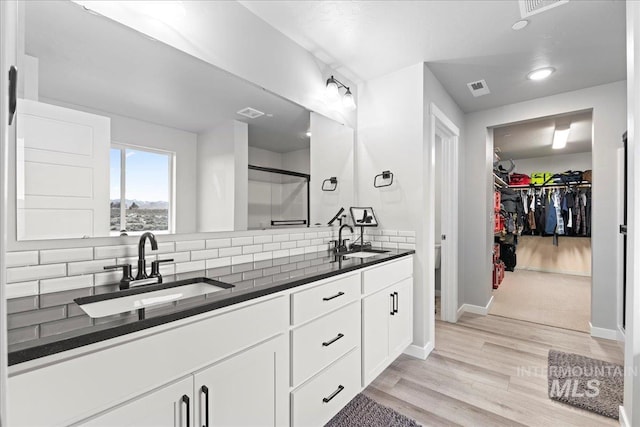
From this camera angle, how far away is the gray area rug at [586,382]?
6.08ft

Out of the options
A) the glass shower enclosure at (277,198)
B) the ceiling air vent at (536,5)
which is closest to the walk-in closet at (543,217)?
the ceiling air vent at (536,5)

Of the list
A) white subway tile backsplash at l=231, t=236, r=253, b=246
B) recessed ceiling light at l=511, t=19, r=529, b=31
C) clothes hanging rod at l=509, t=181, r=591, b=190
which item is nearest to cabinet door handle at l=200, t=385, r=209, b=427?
white subway tile backsplash at l=231, t=236, r=253, b=246

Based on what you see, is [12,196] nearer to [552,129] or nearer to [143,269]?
[143,269]

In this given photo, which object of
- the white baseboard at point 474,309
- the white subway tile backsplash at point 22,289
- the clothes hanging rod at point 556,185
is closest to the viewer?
the white subway tile backsplash at point 22,289

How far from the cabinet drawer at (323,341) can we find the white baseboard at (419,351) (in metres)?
0.98

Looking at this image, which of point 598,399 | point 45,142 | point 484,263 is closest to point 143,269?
point 45,142

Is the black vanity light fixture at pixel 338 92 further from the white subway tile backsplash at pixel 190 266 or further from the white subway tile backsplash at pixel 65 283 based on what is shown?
the white subway tile backsplash at pixel 65 283

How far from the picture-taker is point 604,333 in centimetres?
284

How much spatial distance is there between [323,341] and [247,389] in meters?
0.49

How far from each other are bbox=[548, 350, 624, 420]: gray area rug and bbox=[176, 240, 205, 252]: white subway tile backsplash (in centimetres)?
247

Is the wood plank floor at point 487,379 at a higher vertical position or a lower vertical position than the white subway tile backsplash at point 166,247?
lower

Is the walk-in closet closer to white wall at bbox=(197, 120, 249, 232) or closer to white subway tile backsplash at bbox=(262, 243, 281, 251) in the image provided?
white subway tile backsplash at bbox=(262, 243, 281, 251)

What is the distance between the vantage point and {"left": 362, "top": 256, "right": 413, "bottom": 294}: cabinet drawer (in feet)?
6.11

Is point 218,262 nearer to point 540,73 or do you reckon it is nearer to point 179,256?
point 179,256
